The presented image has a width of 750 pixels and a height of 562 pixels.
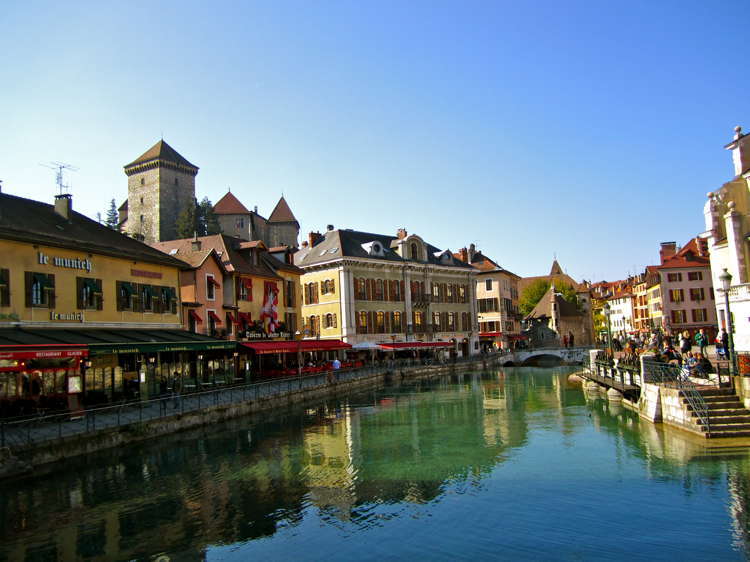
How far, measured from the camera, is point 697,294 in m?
66.6

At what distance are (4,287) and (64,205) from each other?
7.46 meters

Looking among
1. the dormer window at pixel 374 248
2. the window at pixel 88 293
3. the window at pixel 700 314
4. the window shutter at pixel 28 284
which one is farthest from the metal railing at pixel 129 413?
the window at pixel 700 314

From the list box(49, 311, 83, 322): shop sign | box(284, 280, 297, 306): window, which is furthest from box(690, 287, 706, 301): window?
box(49, 311, 83, 322): shop sign

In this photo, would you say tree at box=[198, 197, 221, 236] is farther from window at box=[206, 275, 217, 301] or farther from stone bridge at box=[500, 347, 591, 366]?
window at box=[206, 275, 217, 301]

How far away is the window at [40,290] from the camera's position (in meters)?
24.2

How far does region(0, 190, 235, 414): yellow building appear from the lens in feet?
73.8

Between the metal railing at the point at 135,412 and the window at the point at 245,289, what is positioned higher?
the window at the point at 245,289

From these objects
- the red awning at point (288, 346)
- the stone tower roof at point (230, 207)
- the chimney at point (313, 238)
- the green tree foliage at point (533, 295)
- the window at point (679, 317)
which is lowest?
the red awning at point (288, 346)

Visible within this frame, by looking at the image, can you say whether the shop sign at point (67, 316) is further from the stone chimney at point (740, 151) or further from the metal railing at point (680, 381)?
the stone chimney at point (740, 151)

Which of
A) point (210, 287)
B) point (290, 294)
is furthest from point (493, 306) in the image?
point (210, 287)

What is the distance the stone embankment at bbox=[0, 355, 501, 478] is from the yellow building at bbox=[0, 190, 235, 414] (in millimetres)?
2791

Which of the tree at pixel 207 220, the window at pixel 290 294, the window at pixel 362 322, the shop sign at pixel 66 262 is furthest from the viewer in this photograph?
the tree at pixel 207 220

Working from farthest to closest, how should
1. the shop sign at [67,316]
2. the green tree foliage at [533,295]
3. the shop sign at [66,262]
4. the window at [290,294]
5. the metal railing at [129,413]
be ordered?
1. the green tree foliage at [533,295]
2. the window at [290,294]
3. the shop sign at [67,316]
4. the shop sign at [66,262]
5. the metal railing at [129,413]

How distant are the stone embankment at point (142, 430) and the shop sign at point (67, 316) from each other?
6.53 m
